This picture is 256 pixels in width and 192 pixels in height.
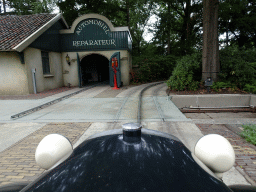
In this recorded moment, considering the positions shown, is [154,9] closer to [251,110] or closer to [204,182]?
[251,110]

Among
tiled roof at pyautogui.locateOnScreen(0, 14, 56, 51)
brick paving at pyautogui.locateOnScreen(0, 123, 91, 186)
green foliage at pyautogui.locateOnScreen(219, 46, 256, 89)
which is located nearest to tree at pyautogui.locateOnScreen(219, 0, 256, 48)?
green foliage at pyautogui.locateOnScreen(219, 46, 256, 89)

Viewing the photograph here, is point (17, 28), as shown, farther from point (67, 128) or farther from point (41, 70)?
point (67, 128)

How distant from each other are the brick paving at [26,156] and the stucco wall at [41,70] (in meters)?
7.69

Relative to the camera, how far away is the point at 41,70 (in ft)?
40.7

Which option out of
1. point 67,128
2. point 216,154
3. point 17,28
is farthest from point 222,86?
point 17,28

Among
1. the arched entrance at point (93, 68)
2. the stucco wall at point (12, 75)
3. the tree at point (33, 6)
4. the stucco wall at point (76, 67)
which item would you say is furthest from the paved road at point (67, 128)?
the tree at point (33, 6)

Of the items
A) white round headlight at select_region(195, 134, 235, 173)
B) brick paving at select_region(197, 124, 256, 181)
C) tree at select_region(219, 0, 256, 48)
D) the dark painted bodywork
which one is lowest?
brick paving at select_region(197, 124, 256, 181)

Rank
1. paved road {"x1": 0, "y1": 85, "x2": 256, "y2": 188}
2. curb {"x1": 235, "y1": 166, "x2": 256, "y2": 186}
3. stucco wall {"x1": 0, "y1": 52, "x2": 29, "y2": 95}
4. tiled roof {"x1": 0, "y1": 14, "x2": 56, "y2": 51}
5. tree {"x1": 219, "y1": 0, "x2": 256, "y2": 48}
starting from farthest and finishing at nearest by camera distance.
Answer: tree {"x1": 219, "y1": 0, "x2": 256, "y2": 48} < stucco wall {"x1": 0, "y1": 52, "x2": 29, "y2": 95} < tiled roof {"x1": 0, "y1": 14, "x2": 56, "y2": 51} < paved road {"x1": 0, "y1": 85, "x2": 256, "y2": 188} < curb {"x1": 235, "y1": 166, "x2": 256, "y2": 186}

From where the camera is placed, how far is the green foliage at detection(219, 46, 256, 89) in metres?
10.1

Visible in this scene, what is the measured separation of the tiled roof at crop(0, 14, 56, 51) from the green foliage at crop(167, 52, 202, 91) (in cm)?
965

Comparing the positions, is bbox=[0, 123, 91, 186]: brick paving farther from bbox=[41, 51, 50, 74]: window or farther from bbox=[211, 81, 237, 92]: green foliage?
bbox=[41, 51, 50, 74]: window

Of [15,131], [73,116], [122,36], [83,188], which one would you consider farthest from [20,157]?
[122,36]

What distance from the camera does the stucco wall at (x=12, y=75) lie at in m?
11.0

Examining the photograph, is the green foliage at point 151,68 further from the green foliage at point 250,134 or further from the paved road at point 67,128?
the green foliage at point 250,134
